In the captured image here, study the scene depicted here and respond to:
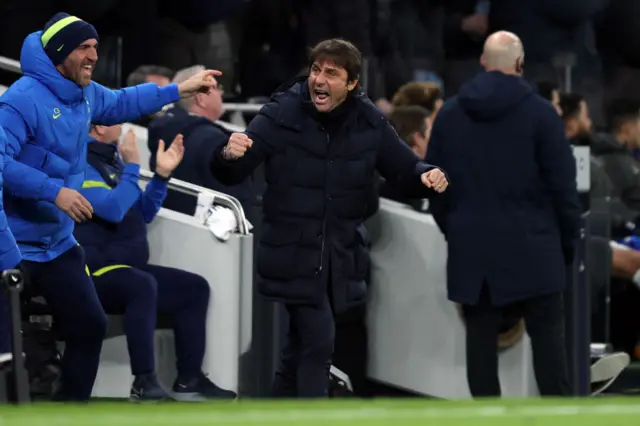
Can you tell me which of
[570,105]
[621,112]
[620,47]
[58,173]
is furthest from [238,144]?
[620,47]

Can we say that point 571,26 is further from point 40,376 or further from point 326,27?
point 40,376

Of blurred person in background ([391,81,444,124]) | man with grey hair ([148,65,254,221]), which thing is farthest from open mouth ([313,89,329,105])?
blurred person in background ([391,81,444,124])

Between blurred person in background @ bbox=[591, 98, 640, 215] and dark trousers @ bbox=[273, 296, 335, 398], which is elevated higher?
blurred person in background @ bbox=[591, 98, 640, 215]

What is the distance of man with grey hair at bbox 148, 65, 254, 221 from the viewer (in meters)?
6.78

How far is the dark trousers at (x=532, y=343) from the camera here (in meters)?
6.24

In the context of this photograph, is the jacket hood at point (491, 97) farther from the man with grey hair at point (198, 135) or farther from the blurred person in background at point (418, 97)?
the blurred person in background at point (418, 97)

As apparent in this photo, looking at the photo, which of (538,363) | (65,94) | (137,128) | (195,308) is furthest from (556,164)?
(137,128)

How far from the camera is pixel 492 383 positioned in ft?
20.7

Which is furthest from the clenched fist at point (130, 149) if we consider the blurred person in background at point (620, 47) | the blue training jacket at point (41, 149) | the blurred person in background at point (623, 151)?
the blurred person in background at point (620, 47)

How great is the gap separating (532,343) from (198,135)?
169cm

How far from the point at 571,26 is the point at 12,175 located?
4585 millimetres

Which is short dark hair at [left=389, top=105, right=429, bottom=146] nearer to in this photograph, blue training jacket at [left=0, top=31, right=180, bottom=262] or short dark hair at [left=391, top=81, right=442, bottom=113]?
short dark hair at [left=391, top=81, right=442, bottom=113]

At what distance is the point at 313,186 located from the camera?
5727mm

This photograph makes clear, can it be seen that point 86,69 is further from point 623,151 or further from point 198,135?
point 623,151
